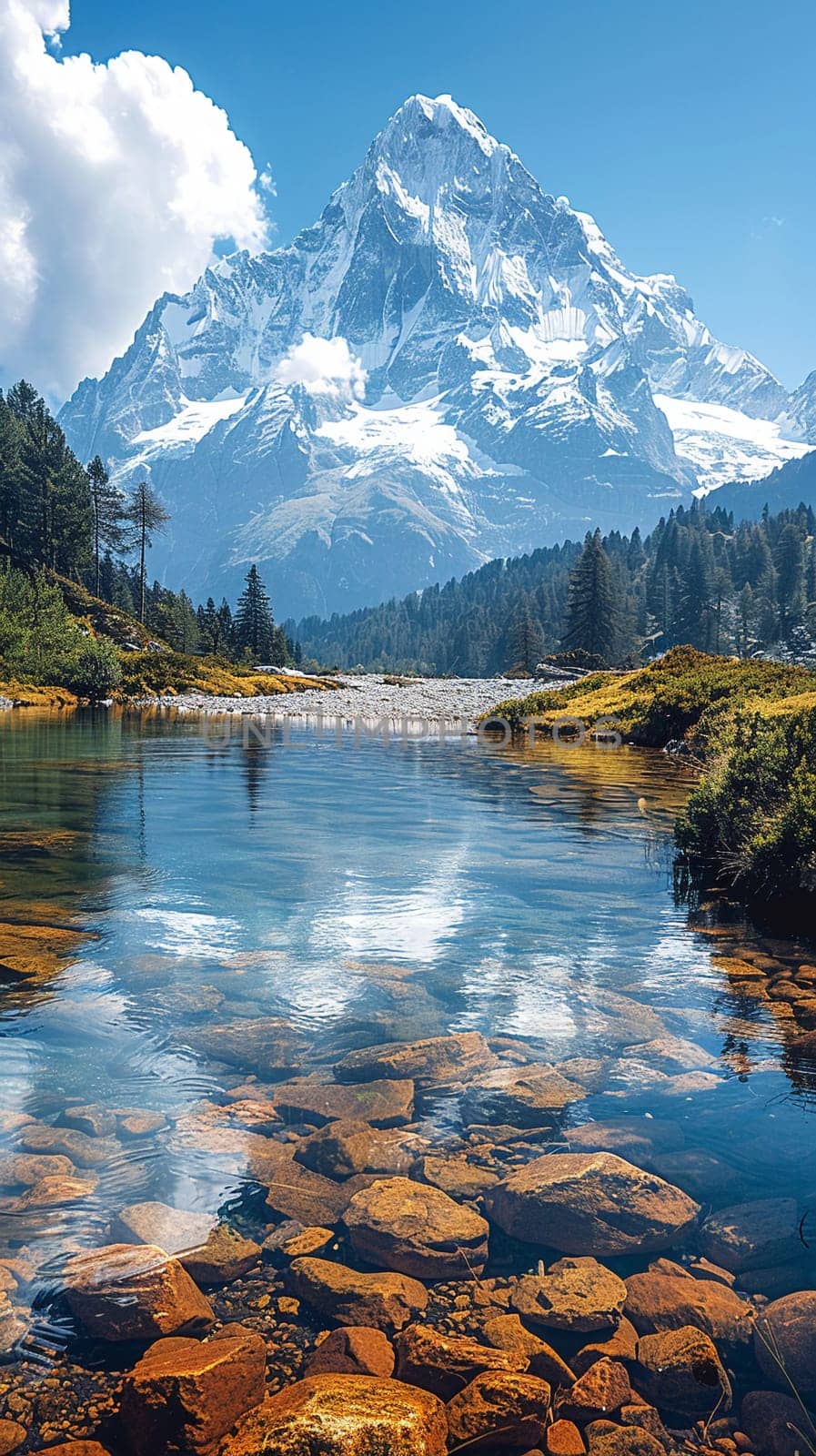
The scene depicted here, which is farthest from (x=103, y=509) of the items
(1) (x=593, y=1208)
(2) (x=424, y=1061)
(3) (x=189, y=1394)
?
(3) (x=189, y=1394)

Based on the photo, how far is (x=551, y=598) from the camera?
183250mm

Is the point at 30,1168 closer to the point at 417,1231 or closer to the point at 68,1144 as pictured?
the point at 68,1144

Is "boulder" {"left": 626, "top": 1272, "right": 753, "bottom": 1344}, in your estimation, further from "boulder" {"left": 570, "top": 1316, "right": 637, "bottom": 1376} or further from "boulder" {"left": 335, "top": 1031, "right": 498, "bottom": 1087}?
"boulder" {"left": 335, "top": 1031, "right": 498, "bottom": 1087}

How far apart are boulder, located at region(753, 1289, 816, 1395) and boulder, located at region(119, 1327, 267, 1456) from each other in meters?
2.42

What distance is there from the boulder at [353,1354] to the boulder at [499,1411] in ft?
1.26

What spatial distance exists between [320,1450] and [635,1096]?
12.3 ft

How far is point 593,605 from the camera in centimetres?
10100

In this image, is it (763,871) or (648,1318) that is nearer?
(648,1318)

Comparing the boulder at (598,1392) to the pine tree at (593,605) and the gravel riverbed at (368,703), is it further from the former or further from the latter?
the pine tree at (593,605)

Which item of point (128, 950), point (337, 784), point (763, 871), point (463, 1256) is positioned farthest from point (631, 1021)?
point (337, 784)

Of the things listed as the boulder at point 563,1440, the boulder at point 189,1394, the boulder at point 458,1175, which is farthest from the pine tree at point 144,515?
the boulder at point 563,1440

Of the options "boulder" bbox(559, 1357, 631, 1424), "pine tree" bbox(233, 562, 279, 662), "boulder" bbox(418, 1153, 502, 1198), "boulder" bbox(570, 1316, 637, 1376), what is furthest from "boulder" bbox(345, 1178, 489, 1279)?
"pine tree" bbox(233, 562, 279, 662)

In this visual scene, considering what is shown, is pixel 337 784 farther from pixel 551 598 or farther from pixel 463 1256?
pixel 551 598

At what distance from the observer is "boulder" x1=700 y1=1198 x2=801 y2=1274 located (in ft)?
15.9
